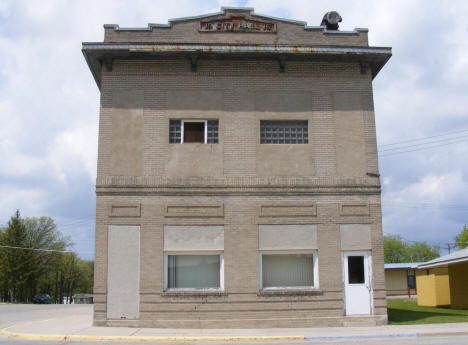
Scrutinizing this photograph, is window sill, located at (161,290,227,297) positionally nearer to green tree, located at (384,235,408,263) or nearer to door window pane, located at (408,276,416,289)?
door window pane, located at (408,276,416,289)

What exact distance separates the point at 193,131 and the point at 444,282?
1886 cm

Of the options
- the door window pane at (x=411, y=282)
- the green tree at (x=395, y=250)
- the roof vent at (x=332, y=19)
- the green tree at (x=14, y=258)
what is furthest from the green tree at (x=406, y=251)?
the roof vent at (x=332, y=19)

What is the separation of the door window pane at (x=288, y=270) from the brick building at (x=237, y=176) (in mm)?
33

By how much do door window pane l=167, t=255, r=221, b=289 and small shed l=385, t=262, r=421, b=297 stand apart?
113 feet

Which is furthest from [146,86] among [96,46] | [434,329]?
[434,329]

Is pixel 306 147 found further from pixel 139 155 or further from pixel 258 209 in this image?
pixel 139 155

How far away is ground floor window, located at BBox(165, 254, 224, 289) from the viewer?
52.1 feet

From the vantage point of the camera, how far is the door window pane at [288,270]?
16062 millimetres

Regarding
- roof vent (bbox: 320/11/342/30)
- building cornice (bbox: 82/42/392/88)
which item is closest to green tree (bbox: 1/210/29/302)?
building cornice (bbox: 82/42/392/88)

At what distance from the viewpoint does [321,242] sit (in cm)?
1600

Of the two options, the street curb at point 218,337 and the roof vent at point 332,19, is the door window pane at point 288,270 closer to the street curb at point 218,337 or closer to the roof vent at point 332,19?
the street curb at point 218,337

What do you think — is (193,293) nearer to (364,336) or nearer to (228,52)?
(364,336)

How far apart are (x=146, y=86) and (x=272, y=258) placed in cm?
703

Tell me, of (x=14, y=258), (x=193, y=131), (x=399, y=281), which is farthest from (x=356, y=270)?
(x=14, y=258)
